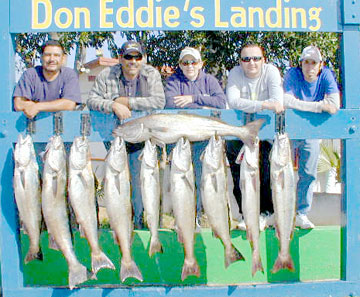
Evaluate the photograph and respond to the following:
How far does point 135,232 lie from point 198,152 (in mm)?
931

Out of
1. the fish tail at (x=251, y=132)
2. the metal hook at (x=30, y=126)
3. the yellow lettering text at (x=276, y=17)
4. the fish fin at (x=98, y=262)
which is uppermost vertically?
the yellow lettering text at (x=276, y=17)

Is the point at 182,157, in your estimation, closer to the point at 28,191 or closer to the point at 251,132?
the point at 251,132

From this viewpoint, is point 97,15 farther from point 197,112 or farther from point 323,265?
point 323,265

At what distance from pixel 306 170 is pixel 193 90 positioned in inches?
50.0

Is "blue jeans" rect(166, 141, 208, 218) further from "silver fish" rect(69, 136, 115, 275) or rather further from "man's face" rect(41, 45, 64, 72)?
"man's face" rect(41, 45, 64, 72)

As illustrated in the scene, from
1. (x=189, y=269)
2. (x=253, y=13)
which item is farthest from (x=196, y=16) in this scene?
A: (x=189, y=269)

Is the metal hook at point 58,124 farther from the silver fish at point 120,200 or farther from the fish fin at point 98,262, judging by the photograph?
the fish fin at point 98,262

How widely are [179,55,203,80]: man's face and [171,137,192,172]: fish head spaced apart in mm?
1236

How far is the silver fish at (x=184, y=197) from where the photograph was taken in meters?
3.37

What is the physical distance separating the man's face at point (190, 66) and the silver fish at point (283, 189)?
1309 mm

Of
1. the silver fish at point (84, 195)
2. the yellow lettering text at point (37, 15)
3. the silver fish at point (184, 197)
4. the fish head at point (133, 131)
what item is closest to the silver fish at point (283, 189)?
the silver fish at point (184, 197)

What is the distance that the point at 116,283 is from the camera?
3836 mm

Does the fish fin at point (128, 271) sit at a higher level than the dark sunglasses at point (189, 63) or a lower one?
lower

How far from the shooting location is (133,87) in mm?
4211
